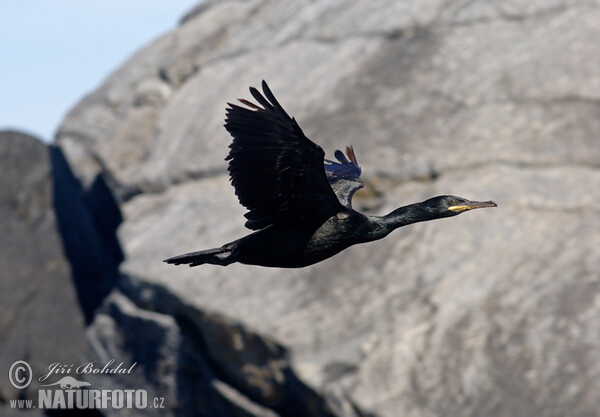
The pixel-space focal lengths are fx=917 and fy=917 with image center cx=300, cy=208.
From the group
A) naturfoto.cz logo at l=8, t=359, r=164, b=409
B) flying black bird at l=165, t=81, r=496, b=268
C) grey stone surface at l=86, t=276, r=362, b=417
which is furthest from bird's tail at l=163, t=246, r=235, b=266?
naturfoto.cz logo at l=8, t=359, r=164, b=409

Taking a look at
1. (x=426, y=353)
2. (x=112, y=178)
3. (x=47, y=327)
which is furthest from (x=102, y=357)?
(x=426, y=353)

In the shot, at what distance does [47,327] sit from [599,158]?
21.8 ft

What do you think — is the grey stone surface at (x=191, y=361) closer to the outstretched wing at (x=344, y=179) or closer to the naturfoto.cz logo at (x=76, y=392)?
the naturfoto.cz logo at (x=76, y=392)

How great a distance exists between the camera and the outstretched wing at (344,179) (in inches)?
214

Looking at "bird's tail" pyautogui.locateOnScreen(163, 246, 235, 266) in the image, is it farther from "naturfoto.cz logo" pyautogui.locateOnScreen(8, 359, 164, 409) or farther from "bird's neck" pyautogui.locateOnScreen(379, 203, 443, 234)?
"naturfoto.cz logo" pyautogui.locateOnScreen(8, 359, 164, 409)

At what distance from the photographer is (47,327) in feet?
36.1

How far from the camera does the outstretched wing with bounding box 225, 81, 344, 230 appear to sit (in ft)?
13.4

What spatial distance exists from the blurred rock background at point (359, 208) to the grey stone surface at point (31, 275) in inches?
1.1

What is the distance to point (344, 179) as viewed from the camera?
5.70 meters

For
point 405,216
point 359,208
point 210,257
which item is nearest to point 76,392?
point 359,208

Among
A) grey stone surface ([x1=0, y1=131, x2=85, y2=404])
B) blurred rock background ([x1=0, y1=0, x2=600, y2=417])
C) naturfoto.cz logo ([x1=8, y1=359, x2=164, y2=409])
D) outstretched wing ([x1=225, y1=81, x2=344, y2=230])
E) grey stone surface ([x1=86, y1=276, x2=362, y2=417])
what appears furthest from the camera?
grey stone surface ([x1=0, y1=131, x2=85, y2=404])

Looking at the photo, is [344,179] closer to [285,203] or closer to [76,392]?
[285,203]

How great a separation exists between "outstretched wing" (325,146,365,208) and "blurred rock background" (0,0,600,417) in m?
1.86

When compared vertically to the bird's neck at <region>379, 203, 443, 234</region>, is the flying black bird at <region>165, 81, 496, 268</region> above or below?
above
